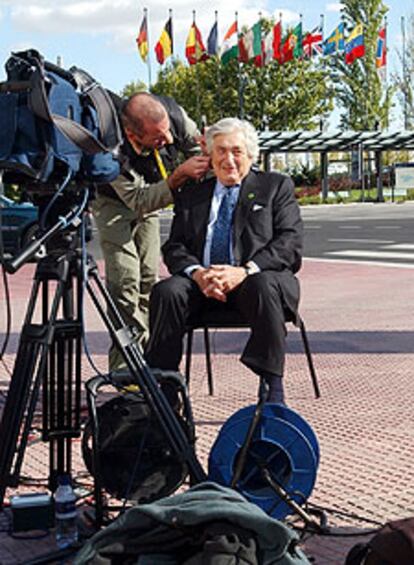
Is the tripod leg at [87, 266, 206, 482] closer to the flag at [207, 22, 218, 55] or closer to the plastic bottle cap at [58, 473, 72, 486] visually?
the plastic bottle cap at [58, 473, 72, 486]

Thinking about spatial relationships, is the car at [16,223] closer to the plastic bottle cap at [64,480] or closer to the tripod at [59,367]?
the tripod at [59,367]

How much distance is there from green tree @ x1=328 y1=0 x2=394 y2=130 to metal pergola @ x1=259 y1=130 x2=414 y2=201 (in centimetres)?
2114

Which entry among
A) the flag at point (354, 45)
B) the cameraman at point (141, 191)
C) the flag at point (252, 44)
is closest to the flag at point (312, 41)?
the flag at point (354, 45)

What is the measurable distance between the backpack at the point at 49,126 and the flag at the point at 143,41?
45780 mm

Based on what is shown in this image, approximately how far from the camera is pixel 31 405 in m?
3.61

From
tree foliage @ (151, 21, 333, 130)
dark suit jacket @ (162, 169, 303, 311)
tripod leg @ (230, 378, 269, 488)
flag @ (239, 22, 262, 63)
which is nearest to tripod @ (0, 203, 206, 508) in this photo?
tripod leg @ (230, 378, 269, 488)

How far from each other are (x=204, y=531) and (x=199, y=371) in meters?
3.90

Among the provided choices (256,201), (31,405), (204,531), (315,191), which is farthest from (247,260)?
(315,191)

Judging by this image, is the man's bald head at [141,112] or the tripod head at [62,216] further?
the man's bald head at [141,112]

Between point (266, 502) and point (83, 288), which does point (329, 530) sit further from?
point (83, 288)

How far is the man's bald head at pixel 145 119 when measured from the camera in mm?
4957

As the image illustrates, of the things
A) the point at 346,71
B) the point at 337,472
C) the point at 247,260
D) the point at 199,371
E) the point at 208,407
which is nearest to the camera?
the point at 337,472

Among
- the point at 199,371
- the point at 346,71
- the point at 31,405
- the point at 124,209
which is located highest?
the point at 346,71

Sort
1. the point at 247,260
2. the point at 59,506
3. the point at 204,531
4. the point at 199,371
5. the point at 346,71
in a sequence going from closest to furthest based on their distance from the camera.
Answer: the point at 204,531 < the point at 59,506 < the point at 247,260 < the point at 199,371 < the point at 346,71
